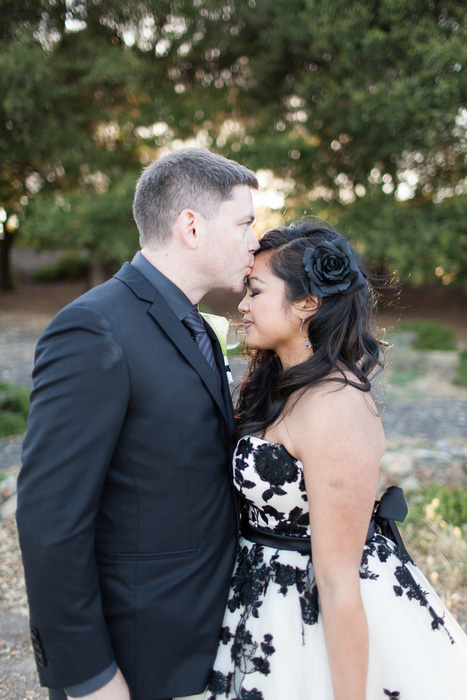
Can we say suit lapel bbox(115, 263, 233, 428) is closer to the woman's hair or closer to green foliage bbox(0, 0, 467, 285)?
the woman's hair

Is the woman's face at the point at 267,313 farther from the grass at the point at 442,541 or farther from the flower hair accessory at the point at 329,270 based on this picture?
the grass at the point at 442,541

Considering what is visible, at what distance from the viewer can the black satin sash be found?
6.17ft

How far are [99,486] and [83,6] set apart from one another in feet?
53.0

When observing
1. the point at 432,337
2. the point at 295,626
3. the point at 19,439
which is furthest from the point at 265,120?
the point at 295,626

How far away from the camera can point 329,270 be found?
1.92 meters

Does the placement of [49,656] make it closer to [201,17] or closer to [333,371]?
[333,371]

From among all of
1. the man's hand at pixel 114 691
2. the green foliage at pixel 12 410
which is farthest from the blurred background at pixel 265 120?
the man's hand at pixel 114 691

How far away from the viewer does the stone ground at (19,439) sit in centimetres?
306

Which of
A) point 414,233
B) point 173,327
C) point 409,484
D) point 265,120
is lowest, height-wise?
point 409,484

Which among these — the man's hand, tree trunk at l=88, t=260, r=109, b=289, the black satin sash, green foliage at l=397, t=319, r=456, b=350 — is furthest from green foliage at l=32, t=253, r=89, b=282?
the man's hand

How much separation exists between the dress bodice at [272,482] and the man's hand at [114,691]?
0.65 meters

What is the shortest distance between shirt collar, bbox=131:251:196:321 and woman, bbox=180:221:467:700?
34 centimetres

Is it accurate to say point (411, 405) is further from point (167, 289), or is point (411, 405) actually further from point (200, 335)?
point (167, 289)

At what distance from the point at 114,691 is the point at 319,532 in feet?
2.35
